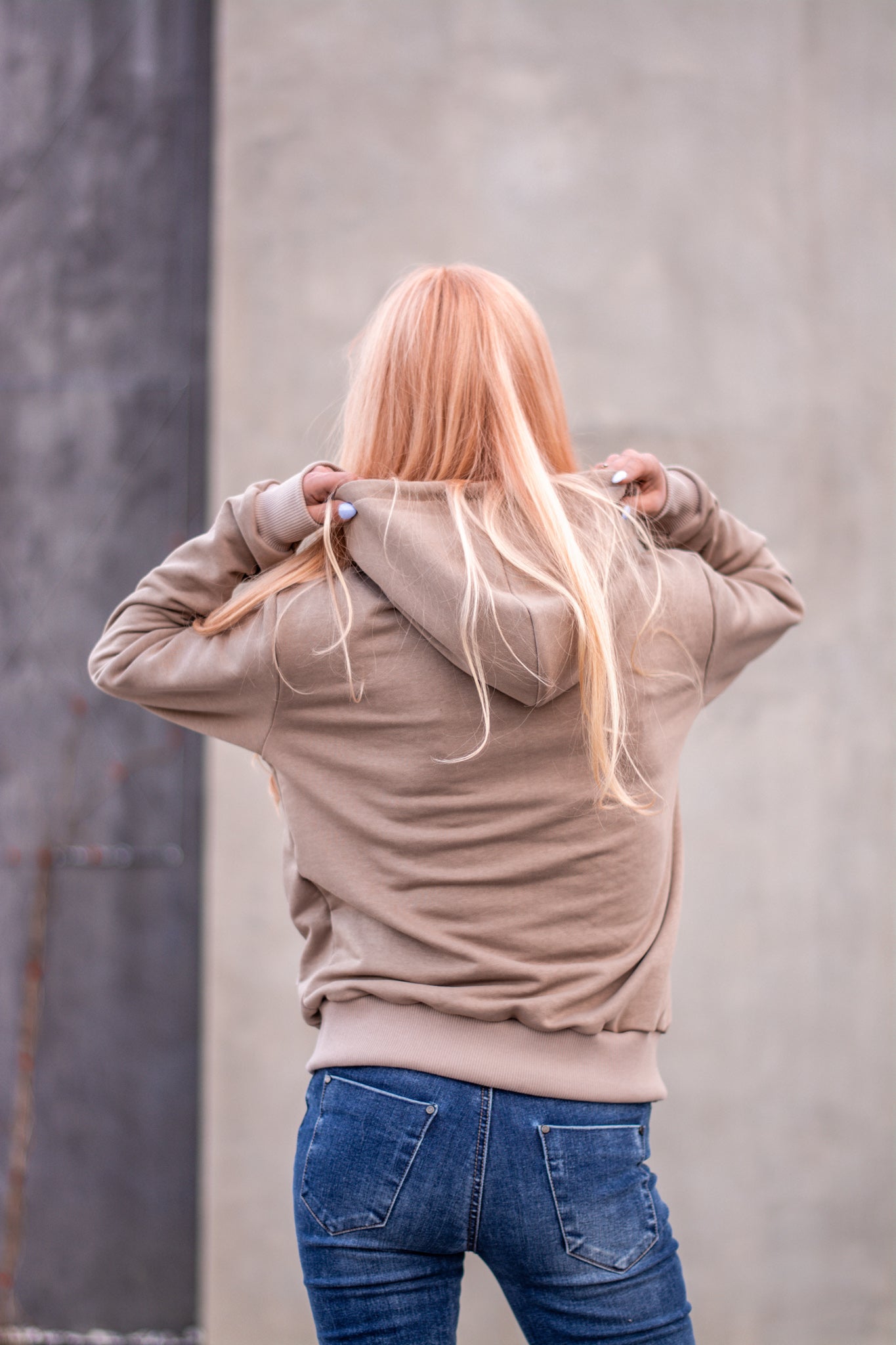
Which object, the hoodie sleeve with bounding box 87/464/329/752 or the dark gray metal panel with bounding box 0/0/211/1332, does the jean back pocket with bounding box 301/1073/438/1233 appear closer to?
Answer: the hoodie sleeve with bounding box 87/464/329/752


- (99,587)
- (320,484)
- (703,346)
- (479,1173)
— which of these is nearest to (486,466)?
(320,484)

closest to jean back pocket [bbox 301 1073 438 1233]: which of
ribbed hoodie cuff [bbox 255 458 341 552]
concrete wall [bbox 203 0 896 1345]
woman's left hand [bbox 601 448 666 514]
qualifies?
ribbed hoodie cuff [bbox 255 458 341 552]

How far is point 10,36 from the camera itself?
2770mm

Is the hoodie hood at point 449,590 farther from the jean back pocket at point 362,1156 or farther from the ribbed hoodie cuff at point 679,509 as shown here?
the jean back pocket at point 362,1156

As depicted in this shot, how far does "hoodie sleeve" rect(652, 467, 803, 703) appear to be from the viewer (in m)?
1.16

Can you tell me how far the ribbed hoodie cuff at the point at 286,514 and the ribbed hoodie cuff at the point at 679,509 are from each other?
14.2 inches

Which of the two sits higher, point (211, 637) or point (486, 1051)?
point (211, 637)

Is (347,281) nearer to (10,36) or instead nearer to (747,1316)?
(10,36)

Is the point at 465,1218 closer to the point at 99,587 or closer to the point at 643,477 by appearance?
the point at 643,477

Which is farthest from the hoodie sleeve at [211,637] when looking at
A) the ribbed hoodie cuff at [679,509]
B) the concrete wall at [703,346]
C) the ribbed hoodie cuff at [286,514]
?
the concrete wall at [703,346]

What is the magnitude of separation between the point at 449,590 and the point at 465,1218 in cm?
56

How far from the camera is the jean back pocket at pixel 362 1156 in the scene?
3.16 feet

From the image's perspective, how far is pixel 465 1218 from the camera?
968mm

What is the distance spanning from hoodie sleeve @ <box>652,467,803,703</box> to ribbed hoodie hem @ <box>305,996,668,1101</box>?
39cm
